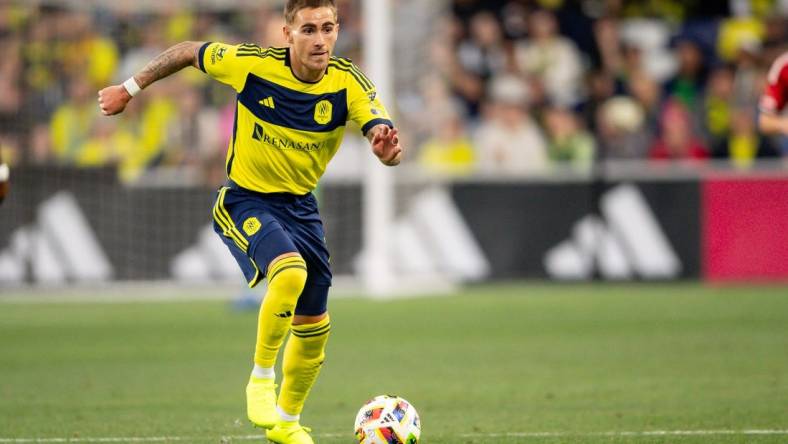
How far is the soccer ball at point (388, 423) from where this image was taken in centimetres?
676

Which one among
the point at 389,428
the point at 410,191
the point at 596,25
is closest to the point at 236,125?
the point at 389,428

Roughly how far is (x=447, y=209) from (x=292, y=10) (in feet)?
38.1

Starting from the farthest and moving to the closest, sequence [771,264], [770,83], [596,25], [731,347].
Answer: [596,25] → [771,264] → [731,347] → [770,83]

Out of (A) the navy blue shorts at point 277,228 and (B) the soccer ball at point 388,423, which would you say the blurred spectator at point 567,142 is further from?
(B) the soccer ball at point 388,423

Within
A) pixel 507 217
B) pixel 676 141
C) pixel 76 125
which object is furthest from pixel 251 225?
pixel 676 141

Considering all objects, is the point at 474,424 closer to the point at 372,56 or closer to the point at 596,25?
the point at 372,56

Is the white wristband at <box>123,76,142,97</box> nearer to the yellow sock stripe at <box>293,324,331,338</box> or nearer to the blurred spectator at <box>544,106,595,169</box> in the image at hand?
the yellow sock stripe at <box>293,324,331,338</box>

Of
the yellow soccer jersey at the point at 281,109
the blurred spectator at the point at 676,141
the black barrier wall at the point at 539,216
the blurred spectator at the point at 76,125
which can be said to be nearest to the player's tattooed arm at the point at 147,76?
the yellow soccer jersey at the point at 281,109

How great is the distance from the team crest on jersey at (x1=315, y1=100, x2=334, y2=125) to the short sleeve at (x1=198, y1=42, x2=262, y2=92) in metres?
0.41

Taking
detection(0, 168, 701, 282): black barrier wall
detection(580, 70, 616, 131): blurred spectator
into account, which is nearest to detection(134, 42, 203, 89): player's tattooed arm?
detection(0, 168, 701, 282): black barrier wall

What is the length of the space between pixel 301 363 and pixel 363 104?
1.39 metres

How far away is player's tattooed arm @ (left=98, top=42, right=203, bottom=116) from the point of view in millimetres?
7035

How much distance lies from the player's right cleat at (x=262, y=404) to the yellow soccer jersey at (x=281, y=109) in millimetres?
→ 995

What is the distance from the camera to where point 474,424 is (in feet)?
26.3
